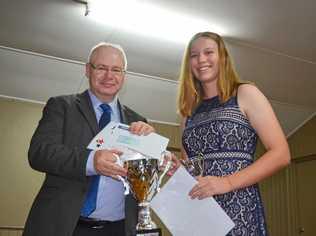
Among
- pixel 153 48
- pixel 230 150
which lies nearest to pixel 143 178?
pixel 230 150

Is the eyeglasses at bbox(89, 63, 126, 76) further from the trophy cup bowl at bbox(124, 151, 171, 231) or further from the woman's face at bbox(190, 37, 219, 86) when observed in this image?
the trophy cup bowl at bbox(124, 151, 171, 231)

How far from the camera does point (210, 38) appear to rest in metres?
1.46

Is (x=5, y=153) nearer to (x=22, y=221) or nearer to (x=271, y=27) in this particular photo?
(x=22, y=221)

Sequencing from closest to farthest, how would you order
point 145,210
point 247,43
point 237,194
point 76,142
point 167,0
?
point 145,210, point 237,194, point 76,142, point 167,0, point 247,43

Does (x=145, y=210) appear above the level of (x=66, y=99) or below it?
below

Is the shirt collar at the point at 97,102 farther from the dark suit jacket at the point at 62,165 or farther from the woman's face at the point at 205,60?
the woman's face at the point at 205,60

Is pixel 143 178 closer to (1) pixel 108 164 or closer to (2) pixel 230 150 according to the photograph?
(1) pixel 108 164

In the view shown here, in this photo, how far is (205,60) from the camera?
4.69ft

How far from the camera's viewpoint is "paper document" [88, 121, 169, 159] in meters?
1.21

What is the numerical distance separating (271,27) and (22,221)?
2880 millimetres

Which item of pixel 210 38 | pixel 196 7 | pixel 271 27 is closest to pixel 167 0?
pixel 196 7

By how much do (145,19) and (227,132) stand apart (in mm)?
2420

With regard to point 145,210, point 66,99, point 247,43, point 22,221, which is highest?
point 247,43

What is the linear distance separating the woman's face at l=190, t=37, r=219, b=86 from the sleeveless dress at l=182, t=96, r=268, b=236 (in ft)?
0.25
